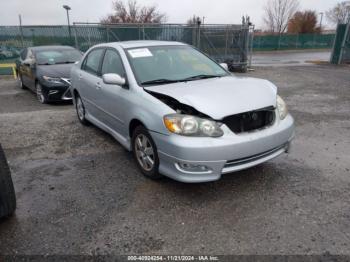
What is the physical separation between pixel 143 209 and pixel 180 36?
1222 centimetres

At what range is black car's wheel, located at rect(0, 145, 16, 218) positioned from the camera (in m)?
2.66

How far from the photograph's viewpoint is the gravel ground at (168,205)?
2518mm

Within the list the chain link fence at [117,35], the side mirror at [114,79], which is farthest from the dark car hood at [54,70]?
the chain link fence at [117,35]

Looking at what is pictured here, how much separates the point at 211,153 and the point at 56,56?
712cm

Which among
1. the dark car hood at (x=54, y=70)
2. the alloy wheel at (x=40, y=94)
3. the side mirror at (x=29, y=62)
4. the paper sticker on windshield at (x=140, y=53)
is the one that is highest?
the paper sticker on windshield at (x=140, y=53)

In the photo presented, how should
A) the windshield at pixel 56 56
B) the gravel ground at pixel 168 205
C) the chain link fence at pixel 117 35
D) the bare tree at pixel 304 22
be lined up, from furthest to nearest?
the bare tree at pixel 304 22
the chain link fence at pixel 117 35
the windshield at pixel 56 56
the gravel ground at pixel 168 205

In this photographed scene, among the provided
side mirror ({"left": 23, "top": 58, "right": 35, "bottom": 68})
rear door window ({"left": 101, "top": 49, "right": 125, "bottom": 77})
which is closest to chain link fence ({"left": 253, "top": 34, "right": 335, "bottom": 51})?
side mirror ({"left": 23, "top": 58, "right": 35, "bottom": 68})

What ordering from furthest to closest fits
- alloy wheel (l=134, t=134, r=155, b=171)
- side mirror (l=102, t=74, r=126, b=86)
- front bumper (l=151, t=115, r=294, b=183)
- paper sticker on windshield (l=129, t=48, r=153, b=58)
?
paper sticker on windshield (l=129, t=48, r=153, b=58) → side mirror (l=102, t=74, r=126, b=86) → alloy wheel (l=134, t=134, r=155, b=171) → front bumper (l=151, t=115, r=294, b=183)

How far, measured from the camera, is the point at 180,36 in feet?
45.8

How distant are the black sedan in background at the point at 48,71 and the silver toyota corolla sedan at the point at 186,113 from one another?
133 inches

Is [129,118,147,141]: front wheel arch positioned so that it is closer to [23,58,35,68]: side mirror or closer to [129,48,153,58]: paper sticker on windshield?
[129,48,153,58]: paper sticker on windshield

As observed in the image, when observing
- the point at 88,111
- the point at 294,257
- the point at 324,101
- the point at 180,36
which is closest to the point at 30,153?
the point at 88,111

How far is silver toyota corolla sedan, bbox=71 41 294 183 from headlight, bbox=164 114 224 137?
1 cm

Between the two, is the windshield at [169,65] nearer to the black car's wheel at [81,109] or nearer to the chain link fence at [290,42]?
the black car's wheel at [81,109]
